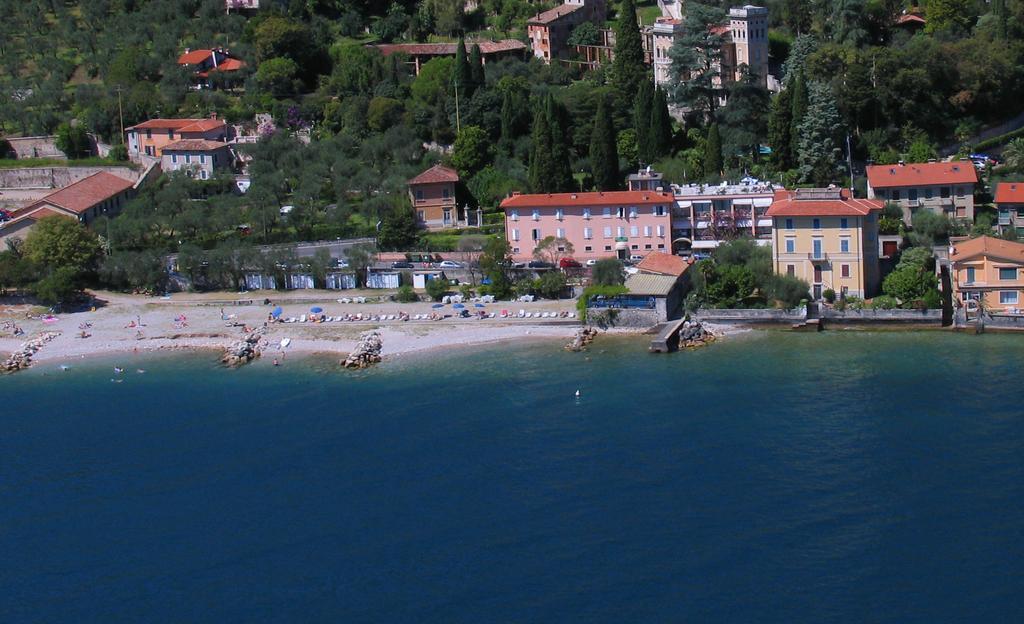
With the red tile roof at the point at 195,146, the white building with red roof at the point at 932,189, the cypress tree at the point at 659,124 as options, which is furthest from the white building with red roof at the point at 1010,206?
the red tile roof at the point at 195,146

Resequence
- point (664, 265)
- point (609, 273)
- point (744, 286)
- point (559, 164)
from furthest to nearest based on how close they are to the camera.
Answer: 1. point (559, 164)
2. point (609, 273)
3. point (664, 265)
4. point (744, 286)

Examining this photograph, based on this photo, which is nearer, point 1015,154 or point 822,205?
point 822,205

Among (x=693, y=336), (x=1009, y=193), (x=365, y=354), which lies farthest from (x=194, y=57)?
(x=1009, y=193)

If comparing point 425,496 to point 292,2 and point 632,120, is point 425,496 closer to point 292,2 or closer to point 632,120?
point 632,120

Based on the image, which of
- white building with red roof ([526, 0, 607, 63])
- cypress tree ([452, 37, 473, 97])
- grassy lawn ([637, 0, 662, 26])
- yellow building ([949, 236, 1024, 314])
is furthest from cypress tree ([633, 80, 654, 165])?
yellow building ([949, 236, 1024, 314])

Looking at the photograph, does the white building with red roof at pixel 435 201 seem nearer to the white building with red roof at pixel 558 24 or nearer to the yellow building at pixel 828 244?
the white building with red roof at pixel 558 24

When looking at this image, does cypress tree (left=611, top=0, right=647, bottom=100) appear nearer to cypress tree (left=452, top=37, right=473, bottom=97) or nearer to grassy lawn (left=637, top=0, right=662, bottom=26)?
cypress tree (left=452, top=37, right=473, bottom=97)

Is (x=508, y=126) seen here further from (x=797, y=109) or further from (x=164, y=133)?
(x=164, y=133)
